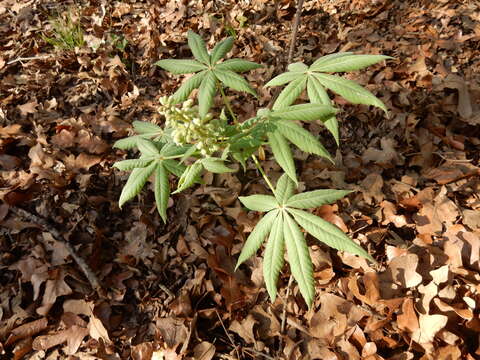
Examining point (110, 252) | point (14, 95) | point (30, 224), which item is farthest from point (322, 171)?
point (14, 95)

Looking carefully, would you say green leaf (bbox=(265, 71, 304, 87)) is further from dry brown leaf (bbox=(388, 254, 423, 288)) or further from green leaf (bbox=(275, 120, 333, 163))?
dry brown leaf (bbox=(388, 254, 423, 288))

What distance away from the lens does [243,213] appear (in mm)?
2191

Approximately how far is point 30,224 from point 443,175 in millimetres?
2638

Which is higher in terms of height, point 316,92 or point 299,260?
point 316,92

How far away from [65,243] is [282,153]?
1526 mm

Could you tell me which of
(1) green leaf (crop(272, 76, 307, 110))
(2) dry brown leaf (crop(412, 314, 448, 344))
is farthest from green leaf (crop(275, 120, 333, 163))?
(2) dry brown leaf (crop(412, 314, 448, 344))

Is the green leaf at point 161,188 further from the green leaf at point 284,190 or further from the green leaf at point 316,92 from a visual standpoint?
the green leaf at point 316,92

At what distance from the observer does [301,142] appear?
1284 millimetres

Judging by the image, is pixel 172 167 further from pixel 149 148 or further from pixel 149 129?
pixel 149 129

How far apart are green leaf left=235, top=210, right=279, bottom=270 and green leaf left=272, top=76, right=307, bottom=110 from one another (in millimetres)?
445

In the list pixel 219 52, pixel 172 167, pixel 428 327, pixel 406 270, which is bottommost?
pixel 428 327

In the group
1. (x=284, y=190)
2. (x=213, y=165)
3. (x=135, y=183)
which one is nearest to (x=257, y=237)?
(x=284, y=190)

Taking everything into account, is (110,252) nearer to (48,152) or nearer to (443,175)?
(48,152)

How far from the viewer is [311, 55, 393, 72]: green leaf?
135 centimetres
